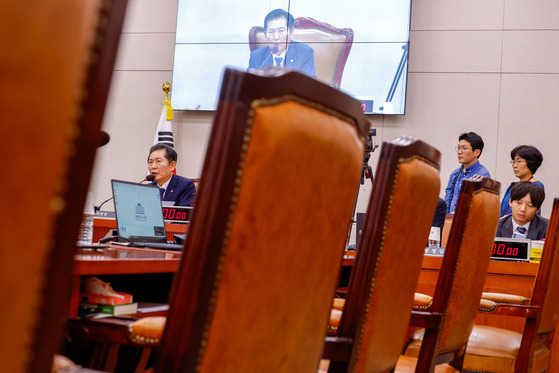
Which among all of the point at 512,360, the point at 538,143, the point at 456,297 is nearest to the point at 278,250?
the point at 456,297

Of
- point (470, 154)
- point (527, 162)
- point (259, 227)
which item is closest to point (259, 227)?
point (259, 227)

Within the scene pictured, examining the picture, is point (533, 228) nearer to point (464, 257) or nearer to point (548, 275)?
point (548, 275)

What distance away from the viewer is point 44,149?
494 mm

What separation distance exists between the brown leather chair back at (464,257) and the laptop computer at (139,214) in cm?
99

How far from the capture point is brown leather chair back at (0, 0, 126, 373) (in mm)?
478

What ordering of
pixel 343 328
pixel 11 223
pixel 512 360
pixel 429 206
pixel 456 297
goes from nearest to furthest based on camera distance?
pixel 11 223, pixel 343 328, pixel 429 206, pixel 456 297, pixel 512 360

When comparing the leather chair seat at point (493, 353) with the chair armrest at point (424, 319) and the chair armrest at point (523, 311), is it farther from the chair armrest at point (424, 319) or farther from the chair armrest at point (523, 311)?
the chair armrest at point (424, 319)

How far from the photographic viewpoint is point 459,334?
186cm

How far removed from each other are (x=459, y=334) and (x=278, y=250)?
1.21 m

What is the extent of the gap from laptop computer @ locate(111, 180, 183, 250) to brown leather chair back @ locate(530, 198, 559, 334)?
1258mm

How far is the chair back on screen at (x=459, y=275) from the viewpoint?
171cm

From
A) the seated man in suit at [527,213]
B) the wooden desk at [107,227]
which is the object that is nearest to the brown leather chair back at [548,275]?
the seated man in suit at [527,213]

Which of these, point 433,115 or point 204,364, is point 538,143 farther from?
point 204,364

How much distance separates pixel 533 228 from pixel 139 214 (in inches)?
100
